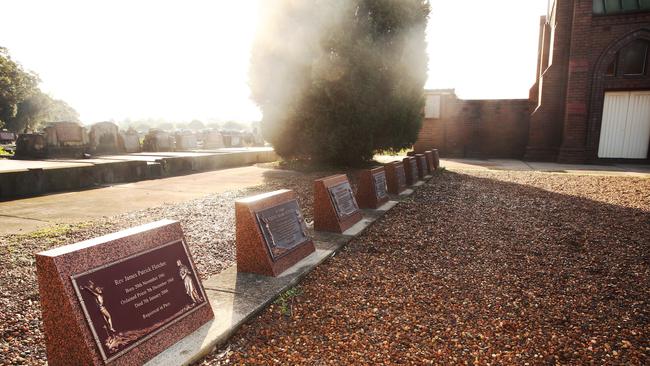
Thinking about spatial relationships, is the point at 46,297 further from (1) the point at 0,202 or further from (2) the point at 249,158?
(2) the point at 249,158

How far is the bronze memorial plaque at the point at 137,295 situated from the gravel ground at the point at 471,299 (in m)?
0.45

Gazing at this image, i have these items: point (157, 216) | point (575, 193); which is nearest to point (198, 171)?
point (157, 216)

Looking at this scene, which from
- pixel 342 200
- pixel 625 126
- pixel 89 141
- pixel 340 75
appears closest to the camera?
pixel 342 200

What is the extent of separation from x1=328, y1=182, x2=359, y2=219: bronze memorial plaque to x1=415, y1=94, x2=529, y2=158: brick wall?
1746 cm

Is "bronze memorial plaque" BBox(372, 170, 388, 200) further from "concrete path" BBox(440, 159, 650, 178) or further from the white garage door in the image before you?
the white garage door

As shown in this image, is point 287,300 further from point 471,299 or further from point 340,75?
point 340,75

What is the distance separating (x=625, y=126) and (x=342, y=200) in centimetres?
1834

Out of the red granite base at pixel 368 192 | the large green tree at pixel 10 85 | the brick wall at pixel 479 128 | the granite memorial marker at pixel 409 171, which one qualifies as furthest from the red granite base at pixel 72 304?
the large green tree at pixel 10 85

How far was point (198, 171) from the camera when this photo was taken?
14.0m

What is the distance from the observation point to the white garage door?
1694cm

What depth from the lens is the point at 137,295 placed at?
2.25m

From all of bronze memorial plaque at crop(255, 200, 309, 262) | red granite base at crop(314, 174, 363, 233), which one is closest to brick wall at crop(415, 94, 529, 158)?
red granite base at crop(314, 174, 363, 233)

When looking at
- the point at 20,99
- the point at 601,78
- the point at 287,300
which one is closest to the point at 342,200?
the point at 287,300

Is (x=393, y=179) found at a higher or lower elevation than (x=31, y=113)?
lower
